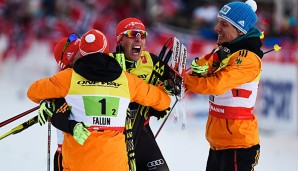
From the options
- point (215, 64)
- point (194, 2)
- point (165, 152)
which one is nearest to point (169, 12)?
point (194, 2)

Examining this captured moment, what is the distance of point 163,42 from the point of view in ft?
44.5

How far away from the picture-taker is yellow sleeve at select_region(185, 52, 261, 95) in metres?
5.58

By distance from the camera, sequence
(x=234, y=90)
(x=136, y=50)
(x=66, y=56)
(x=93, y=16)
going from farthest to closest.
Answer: (x=93, y=16)
(x=66, y=56)
(x=136, y=50)
(x=234, y=90)

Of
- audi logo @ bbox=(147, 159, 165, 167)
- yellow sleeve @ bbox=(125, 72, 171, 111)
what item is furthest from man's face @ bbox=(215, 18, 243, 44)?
audi logo @ bbox=(147, 159, 165, 167)

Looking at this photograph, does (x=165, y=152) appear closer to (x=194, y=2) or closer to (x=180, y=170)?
(x=180, y=170)

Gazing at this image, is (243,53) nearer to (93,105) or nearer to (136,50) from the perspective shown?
(136,50)

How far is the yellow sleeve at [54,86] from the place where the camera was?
5121mm

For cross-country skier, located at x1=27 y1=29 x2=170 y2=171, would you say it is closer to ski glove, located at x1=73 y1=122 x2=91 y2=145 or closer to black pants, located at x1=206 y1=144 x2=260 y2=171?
ski glove, located at x1=73 y1=122 x2=91 y2=145

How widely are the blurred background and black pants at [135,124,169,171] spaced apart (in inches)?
Result: 111

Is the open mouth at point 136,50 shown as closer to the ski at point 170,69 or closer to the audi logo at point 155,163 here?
the ski at point 170,69

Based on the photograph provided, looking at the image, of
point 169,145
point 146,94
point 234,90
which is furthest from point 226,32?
point 169,145

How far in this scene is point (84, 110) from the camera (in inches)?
200

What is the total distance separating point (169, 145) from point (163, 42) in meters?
3.71

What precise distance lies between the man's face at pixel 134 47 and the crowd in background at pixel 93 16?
318 inches
